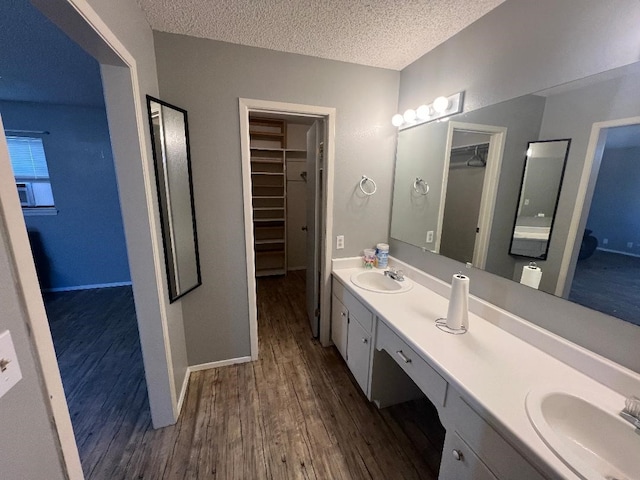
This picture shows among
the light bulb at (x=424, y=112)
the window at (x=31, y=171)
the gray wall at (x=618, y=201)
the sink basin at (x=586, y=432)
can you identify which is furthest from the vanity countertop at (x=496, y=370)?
the window at (x=31, y=171)

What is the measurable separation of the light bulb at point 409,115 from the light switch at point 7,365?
223cm

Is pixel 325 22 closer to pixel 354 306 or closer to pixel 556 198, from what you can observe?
pixel 556 198

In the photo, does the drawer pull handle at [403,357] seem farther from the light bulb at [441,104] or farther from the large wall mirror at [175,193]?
the light bulb at [441,104]

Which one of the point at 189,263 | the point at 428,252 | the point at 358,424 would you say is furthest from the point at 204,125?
the point at 358,424

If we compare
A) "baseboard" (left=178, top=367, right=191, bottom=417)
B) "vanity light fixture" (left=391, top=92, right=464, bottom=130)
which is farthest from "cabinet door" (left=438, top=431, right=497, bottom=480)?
"vanity light fixture" (left=391, top=92, right=464, bottom=130)

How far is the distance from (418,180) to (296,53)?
1.30 metres

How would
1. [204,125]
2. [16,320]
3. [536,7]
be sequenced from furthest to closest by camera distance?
[204,125], [536,7], [16,320]

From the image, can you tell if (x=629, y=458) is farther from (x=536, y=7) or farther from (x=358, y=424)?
(x=536, y=7)

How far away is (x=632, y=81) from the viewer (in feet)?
3.00

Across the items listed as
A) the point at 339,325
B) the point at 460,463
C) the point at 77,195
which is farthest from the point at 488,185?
the point at 77,195

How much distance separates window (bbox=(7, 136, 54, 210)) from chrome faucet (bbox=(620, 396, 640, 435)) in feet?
17.3

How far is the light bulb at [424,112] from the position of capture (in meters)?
1.79

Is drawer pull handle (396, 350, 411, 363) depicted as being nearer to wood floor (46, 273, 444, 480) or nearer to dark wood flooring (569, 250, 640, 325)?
wood floor (46, 273, 444, 480)

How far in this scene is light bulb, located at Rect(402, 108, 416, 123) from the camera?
191 centimetres
